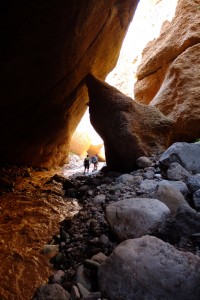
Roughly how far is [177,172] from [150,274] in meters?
3.14

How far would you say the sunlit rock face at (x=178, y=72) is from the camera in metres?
9.99

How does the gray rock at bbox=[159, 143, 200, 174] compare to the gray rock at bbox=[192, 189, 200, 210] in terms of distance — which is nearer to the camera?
the gray rock at bbox=[192, 189, 200, 210]

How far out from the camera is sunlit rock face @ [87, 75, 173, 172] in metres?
8.23

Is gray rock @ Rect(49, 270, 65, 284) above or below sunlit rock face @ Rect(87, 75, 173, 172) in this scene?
below

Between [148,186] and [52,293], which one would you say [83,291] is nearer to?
[52,293]

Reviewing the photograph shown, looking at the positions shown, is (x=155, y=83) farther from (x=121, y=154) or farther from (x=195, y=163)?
(x=195, y=163)

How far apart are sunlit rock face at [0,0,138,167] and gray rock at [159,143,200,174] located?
3862 millimetres

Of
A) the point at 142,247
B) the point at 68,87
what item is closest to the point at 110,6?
the point at 68,87

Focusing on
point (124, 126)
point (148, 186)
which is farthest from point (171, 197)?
point (124, 126)

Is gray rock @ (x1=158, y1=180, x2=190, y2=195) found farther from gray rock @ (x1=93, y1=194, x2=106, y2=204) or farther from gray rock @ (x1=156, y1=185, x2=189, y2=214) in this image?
gray rock @ (x1=93, y1=194, x2=106, y2=204)

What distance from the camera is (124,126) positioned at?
8375 mm

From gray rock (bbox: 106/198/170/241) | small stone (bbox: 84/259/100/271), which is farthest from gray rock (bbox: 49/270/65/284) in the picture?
gray rock (bbox: 106/198/170/241)

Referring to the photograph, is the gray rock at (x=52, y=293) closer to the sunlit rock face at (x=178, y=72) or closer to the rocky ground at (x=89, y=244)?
the rocky ground at (x=89, y=244)

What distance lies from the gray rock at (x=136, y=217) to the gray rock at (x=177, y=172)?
1509 mm
